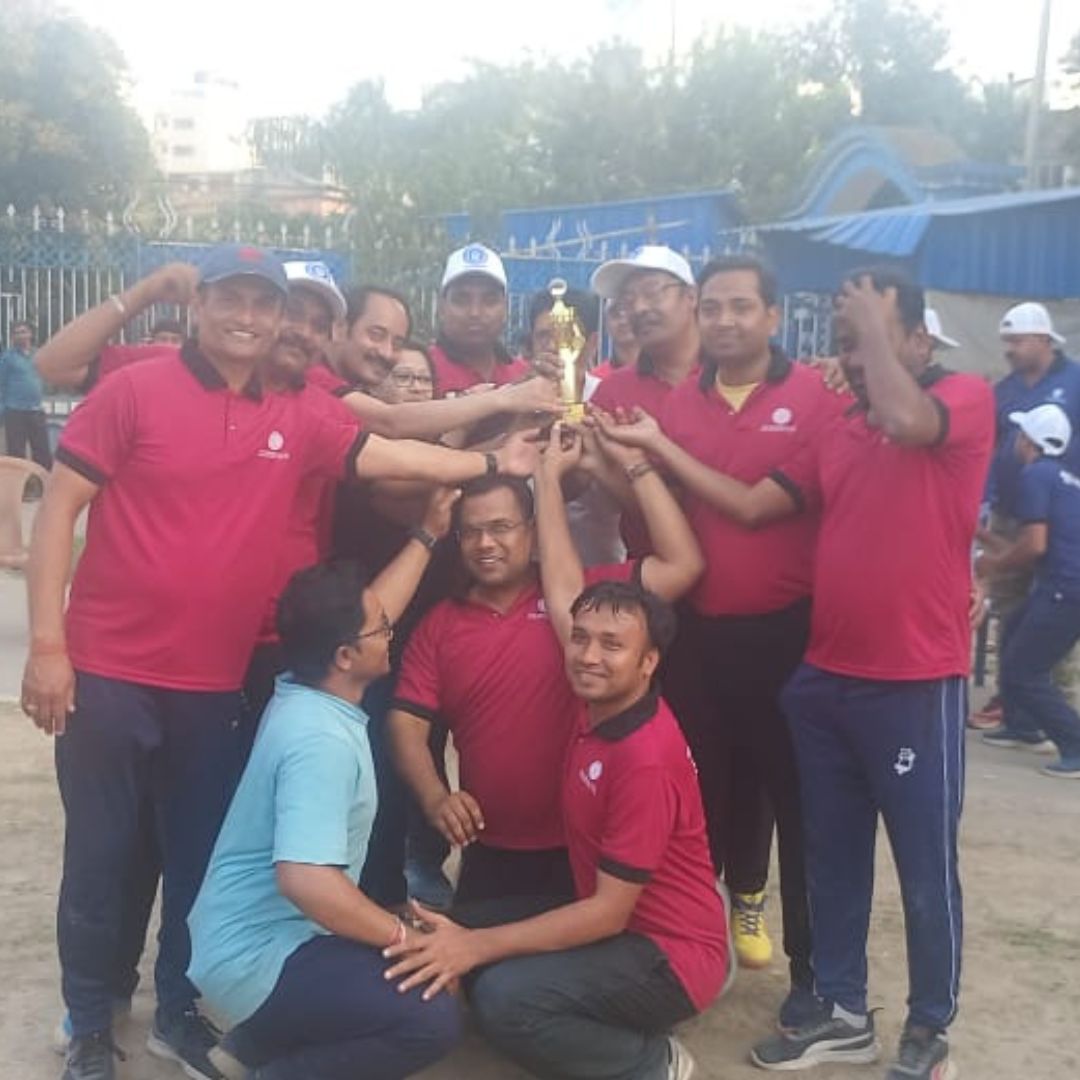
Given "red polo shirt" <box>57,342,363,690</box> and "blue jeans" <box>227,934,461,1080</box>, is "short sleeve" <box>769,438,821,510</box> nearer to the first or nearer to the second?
"red polo shirt" <box>57,342,363,690</box>

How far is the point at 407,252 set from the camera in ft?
52.1

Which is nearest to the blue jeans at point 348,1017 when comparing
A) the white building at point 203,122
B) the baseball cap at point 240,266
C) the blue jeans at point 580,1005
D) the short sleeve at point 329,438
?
the blue jeans at point 580,1005

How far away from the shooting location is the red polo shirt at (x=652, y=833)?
10.6 ft

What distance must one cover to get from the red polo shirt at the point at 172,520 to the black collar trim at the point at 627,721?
0.86 m

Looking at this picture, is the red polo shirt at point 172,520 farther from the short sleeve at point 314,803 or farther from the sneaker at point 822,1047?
the sneaker at point 822,1047

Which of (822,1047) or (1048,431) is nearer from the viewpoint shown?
(822,1047)

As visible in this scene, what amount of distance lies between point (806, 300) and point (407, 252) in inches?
188

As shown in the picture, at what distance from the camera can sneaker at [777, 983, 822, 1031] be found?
3.73 metres

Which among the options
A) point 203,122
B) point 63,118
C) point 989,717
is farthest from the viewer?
point 203,122

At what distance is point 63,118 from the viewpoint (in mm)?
22172

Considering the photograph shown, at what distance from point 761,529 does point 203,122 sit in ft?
317

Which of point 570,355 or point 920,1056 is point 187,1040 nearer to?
point 920,1056

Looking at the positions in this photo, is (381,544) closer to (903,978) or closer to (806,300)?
(903,978)

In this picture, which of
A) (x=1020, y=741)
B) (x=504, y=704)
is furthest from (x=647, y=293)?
(x=1020, y=741)
